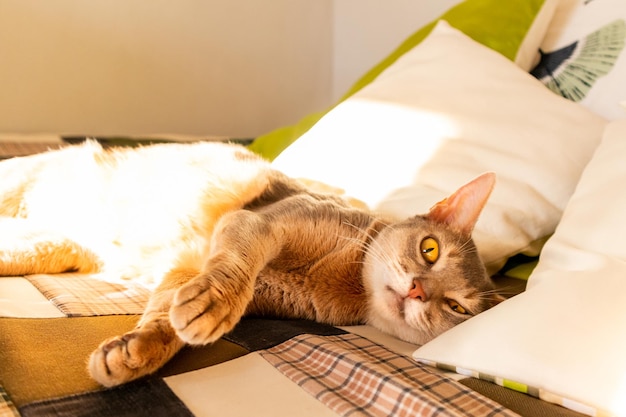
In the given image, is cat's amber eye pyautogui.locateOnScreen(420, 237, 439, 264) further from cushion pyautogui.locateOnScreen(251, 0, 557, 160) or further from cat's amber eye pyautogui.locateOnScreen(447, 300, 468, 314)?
cushion pyautogui.locateOnScreen(251, 0, 557, 160)

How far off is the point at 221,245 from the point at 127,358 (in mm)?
352

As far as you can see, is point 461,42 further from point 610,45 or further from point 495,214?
point 495,214

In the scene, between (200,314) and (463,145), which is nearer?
(200,314)

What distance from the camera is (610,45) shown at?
5.31 feet

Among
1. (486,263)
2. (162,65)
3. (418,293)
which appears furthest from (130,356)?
(162,65)

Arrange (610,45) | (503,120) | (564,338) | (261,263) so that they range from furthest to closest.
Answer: (610,45)
(503,120)
(261,263)
(564,338)

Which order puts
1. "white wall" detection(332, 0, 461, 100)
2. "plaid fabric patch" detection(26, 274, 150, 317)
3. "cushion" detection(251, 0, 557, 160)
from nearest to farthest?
"plaid fabric patch" detection(26, 274, 150, 317)
"cushion" detection(251, 0, 557, 160)
"white wall" detection(332, 0, 461, 100)

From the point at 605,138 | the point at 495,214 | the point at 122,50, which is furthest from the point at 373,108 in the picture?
the point at 122,50

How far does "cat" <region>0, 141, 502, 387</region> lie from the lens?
39.1 inches

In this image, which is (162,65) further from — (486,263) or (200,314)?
(200,314)

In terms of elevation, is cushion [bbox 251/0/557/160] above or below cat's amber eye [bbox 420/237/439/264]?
above

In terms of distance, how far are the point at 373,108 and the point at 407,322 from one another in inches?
28.2

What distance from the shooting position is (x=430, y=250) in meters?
1.25

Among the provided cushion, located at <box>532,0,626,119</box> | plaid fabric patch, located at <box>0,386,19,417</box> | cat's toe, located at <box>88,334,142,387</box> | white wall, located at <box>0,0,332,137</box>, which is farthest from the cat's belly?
white wall, located at <box>0,0,332,137</box>
